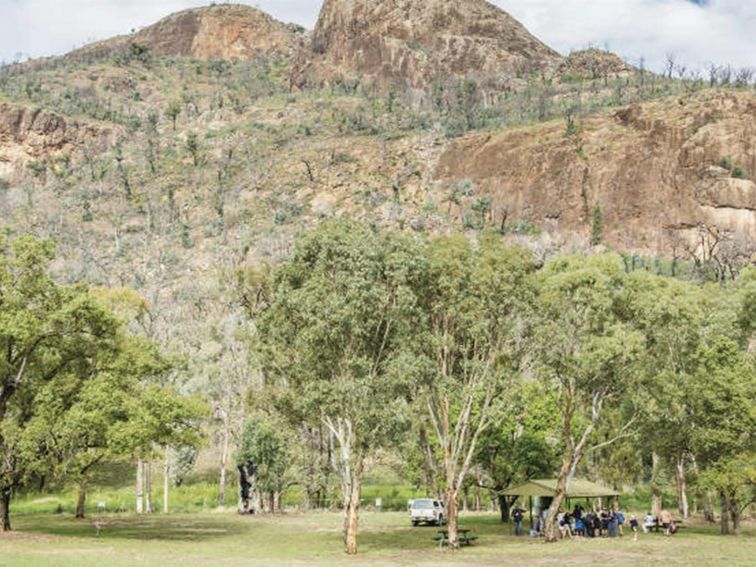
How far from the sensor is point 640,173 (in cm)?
14125

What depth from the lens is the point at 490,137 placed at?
509ft

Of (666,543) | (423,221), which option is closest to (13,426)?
(666,543)

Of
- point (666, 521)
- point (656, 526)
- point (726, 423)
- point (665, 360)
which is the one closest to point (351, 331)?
point (665, 360)

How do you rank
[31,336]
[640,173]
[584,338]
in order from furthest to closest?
[640,173], [584,338], [31,336]

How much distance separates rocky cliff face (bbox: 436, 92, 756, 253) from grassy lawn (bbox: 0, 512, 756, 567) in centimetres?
10169

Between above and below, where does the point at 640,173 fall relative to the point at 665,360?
above

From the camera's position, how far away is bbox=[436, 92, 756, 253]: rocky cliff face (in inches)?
5359

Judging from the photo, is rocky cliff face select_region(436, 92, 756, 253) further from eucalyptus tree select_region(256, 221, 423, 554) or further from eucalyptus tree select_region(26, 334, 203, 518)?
eucalyptus tree select_region(26, 334, 203, 518)

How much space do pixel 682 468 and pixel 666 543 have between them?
16.7m

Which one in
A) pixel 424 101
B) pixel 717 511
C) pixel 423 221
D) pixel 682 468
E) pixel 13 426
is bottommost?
pixel 717 511

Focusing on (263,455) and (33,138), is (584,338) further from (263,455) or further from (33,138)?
(33,138)

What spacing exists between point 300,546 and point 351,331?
356 inches

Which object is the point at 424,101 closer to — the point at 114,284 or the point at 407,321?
the point at 114,284

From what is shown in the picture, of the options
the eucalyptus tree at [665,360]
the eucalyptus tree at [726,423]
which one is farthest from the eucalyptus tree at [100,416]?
the eucalyptus tree at [726,423]
